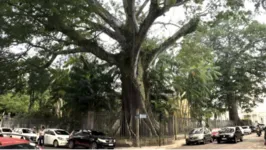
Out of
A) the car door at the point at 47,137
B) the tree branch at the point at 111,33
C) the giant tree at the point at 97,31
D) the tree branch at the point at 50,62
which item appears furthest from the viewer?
the tree branch at the point at 50,62

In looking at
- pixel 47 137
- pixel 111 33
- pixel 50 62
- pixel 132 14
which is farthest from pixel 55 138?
pixel 132 14

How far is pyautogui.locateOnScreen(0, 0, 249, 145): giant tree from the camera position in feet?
52.4

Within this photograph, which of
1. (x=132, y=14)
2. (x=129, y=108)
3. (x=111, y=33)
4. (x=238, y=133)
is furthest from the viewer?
(x=238, y=133)

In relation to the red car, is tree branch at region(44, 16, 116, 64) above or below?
above

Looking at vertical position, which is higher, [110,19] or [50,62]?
[110,19]

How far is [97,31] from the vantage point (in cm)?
2192

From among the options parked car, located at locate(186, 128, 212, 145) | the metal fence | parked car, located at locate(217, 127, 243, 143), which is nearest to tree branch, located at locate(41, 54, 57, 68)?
the metal fence

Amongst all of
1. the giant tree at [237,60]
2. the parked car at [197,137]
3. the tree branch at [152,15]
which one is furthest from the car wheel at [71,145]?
the giant tree at [237,60]

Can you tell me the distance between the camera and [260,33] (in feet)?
148

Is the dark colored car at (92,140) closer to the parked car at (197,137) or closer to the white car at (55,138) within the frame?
the white car at (55,138)

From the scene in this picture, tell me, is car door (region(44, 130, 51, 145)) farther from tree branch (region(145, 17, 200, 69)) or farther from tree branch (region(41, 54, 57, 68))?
tree branch (region(145, 17, 200, 69))

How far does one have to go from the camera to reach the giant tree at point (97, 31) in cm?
1597

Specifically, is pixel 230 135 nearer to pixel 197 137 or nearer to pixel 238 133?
pixel 238 133

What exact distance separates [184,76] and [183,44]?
24.5 ft
